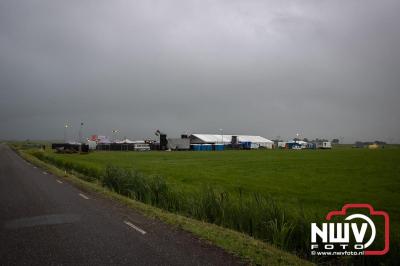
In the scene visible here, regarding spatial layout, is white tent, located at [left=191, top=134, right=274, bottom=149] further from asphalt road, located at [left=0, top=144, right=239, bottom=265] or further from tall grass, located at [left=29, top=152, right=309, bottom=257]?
asphalt road, located at [left=0, top=144, right=239, bottom=265]

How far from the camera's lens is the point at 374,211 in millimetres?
13438

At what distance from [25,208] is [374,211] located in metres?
13.1

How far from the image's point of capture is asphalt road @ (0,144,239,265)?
684 cm

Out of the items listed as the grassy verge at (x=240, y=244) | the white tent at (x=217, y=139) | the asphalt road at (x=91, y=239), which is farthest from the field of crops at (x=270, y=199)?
the white tent at (x=217, y=139)

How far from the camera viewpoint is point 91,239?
8.24 meters

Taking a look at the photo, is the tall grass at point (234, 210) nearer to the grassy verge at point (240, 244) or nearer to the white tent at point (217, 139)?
the grassy verge at point (240, 244)

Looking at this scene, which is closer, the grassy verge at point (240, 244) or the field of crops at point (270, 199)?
the grassy verge at point (240, 244)

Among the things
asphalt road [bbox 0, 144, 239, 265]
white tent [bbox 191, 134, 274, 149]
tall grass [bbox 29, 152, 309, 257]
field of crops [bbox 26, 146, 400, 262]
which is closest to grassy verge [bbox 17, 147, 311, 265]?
asphalt road [bbox 0, 144, 239, 265]

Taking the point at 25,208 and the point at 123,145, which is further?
the point at 123,145

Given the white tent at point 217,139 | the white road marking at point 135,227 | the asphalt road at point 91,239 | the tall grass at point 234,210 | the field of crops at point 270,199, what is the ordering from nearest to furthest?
the asphalt road at point 91,239
the white road marking at point 135,227
the tall grass at point 234,210
the field of crops at point 270,199
the white tent at point 217,139

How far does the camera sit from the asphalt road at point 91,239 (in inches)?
269

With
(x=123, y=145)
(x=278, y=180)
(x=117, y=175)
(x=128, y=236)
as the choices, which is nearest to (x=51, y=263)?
(x=128, y=236)

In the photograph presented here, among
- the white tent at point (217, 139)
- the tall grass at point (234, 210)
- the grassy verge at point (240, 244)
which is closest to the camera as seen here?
the grassy verge at point (240, 244)

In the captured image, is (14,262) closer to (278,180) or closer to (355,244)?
(355,244)
